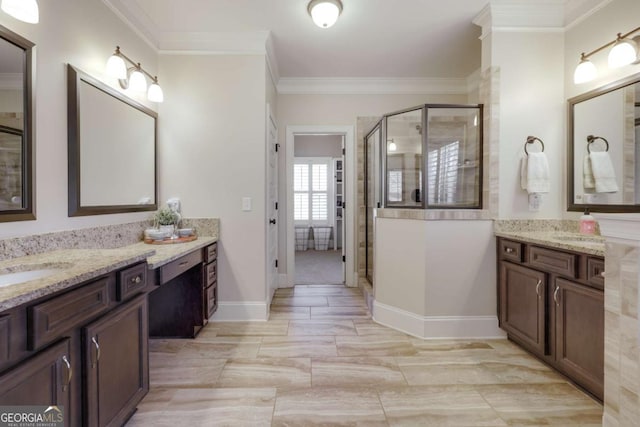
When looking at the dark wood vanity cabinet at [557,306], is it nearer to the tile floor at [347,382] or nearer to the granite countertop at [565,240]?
the granite countertop at [565,240]

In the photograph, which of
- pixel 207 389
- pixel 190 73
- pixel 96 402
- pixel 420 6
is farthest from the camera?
pixel 190 73

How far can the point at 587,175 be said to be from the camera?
237 centimetres

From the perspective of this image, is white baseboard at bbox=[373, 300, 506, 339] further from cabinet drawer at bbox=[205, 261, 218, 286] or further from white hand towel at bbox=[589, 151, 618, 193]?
cabinet drawer at bbox=[205, 261, 218, 286]

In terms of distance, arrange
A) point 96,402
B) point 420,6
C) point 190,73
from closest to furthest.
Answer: point 96,402 < point 420,6 < point 190,73

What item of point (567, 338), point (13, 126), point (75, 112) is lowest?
point (567, 338)

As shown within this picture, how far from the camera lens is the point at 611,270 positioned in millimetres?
1330

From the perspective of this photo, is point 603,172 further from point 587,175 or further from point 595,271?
point 595,271

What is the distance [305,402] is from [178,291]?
4.62 feet

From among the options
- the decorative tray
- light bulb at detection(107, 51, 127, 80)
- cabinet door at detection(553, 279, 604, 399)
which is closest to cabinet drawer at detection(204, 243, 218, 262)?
the decorative tray

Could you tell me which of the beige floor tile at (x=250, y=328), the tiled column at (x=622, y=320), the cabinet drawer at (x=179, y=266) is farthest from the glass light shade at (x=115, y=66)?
the tiled column at (x=622, y=320)

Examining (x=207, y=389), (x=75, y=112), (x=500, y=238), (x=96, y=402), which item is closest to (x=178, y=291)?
(x=207, y=389)

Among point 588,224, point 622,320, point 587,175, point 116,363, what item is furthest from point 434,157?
point 116,363

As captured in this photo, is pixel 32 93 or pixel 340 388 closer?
pixel 32 93

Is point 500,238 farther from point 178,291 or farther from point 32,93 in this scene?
point 32,93
